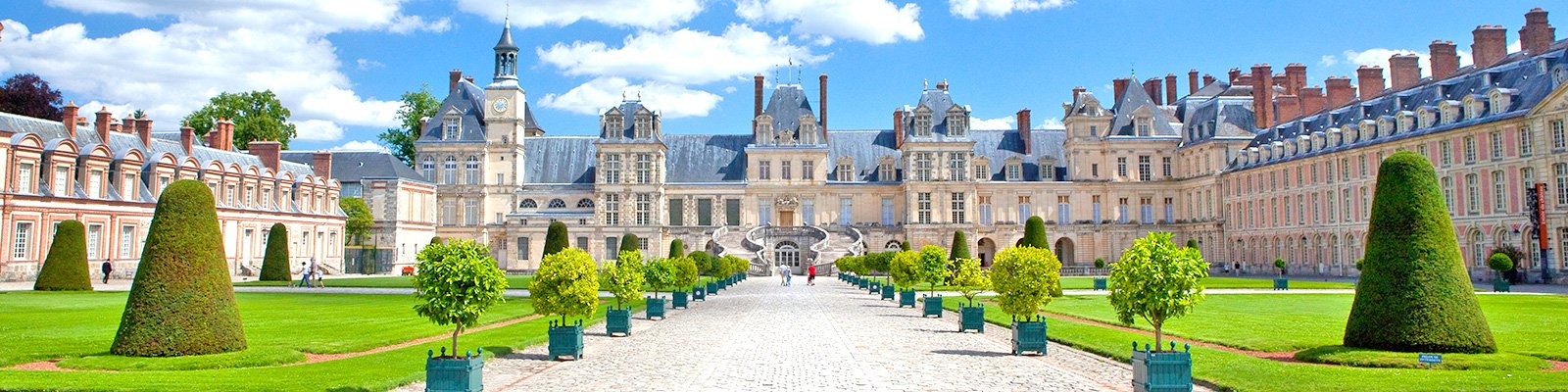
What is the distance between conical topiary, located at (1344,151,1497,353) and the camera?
45.5 feet

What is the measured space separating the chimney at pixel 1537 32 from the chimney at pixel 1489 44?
1.58m

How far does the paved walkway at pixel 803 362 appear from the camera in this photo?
42.8 feet

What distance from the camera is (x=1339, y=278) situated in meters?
48.1

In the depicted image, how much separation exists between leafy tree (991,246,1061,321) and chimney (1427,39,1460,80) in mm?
41029

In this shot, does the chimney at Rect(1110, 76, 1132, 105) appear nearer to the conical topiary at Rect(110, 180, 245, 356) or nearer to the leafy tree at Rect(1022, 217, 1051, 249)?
the leafy tree at Rect(1022, 217, 1051, 249)

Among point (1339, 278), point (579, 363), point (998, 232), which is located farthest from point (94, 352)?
point (998, 232)

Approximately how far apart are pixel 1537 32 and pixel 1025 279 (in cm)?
3999

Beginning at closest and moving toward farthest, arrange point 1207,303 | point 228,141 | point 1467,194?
point 1207,303
point 1467,194
point 228,141

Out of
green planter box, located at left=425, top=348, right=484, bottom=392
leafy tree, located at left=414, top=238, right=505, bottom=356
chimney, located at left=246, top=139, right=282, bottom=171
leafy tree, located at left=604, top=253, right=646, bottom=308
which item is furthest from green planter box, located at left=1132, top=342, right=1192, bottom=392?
chimney, located at left=246, top=139, right=282, bottom=171

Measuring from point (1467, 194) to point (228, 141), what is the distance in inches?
2180

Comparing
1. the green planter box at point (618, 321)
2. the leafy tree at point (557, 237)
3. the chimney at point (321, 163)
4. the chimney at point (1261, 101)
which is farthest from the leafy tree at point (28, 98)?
the chimney at point (1261, 101)

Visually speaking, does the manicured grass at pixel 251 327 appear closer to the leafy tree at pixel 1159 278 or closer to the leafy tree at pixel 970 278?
the leafy tree at pixel 970 278

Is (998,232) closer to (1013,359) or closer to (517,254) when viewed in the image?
(517,254)

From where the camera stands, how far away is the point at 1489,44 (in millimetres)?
47812
